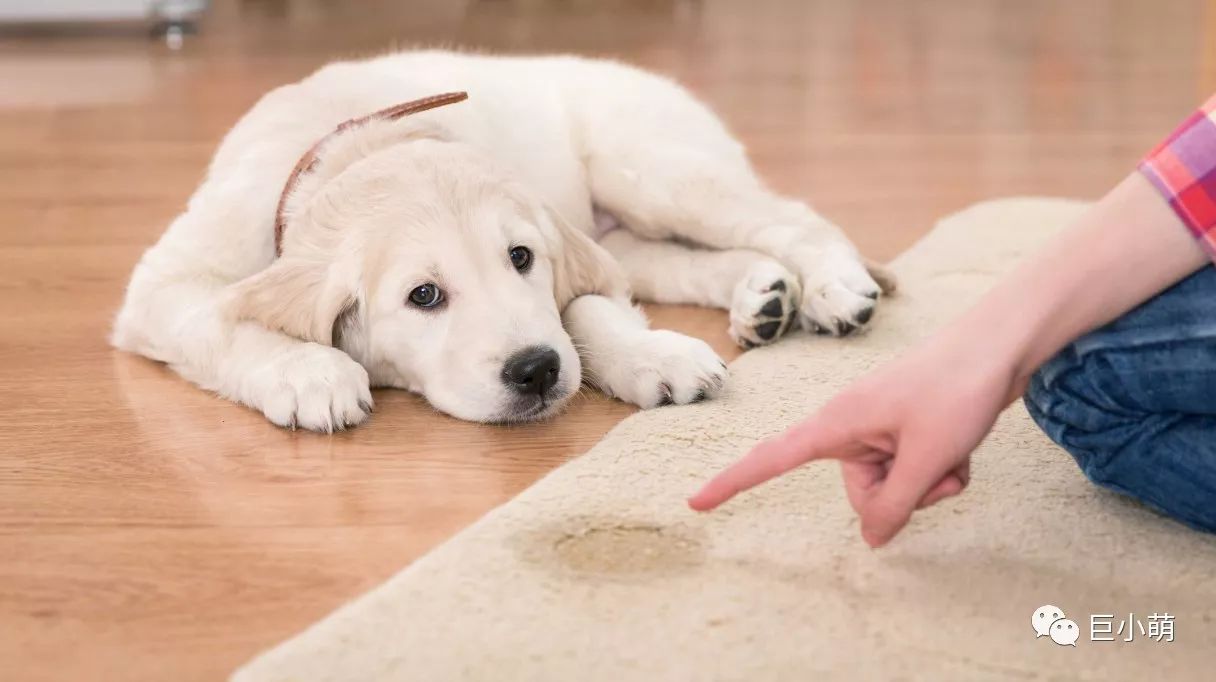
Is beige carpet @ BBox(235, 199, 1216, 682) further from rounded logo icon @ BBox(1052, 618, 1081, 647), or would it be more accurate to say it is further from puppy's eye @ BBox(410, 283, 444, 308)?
puppy's eye @ BBox(410, 283, 444, 308)

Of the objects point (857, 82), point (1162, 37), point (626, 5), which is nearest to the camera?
point (857, 82)

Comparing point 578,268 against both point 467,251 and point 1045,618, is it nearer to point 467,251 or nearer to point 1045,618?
point 467,251

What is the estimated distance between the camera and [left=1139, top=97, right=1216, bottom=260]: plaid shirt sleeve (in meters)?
1.25

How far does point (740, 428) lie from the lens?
1802 mm

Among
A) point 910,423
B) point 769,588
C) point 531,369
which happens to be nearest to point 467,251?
point 531,369

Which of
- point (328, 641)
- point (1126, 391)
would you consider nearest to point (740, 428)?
point (1126, 391)

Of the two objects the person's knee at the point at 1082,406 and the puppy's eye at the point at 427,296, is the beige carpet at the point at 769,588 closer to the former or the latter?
the person's knee at the point at 1082,406

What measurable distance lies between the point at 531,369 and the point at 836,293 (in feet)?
1.89

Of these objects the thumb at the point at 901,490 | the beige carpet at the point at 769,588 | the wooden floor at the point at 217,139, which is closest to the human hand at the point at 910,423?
the thumb at the point at 901,490

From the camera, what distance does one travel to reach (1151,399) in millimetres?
1386

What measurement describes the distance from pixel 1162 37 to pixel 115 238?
4275 mm

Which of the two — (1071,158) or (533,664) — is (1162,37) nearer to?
(1071,158)

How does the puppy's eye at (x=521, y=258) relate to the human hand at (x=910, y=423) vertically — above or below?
below

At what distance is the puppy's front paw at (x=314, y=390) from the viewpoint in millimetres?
1876
